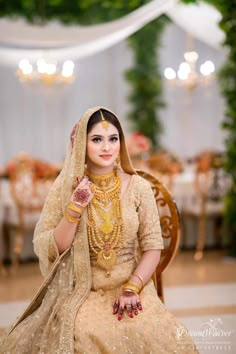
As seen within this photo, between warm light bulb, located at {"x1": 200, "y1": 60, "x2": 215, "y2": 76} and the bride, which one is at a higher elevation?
warm light bulb, located at {"x1": 200, "y1": 60, "x2": 215, "y2": 76}

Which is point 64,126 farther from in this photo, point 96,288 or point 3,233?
point 96,288

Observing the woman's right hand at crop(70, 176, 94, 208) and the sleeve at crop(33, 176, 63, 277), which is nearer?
the woman's right hand at crop(70, 176, 94, 208)

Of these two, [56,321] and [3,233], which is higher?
[56,321]

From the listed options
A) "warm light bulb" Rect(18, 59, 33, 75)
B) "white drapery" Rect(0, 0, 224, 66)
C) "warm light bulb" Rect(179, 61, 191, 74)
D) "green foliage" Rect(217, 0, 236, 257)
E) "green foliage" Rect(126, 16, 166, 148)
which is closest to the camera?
"green foliage" Rect(217, 0, 236, 257)

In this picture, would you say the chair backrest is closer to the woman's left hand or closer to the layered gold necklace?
the layered gold necklace

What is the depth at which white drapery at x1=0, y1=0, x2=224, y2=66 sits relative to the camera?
5285mm

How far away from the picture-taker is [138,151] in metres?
6.41

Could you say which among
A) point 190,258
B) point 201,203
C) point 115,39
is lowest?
point 190,258

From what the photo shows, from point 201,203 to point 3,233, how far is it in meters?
2.01

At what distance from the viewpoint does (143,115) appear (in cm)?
896

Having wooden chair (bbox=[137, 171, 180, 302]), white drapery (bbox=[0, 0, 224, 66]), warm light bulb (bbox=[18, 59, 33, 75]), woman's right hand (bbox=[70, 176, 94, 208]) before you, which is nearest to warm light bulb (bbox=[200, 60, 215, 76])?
white drapery (bbox=[0, 0, 224, 66])

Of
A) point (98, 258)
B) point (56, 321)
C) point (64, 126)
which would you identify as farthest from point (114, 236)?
point (64, 126)

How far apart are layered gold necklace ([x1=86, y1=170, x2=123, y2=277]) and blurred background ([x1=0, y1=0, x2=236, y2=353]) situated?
898 mm

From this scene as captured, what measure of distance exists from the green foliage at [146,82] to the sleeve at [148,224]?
6.16m
